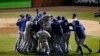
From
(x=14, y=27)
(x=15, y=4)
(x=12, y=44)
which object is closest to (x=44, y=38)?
(x=12, y=44)

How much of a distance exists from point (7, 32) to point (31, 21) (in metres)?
7.65

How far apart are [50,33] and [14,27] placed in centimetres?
988

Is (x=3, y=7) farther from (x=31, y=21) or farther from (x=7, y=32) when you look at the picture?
(x=31, y=21)

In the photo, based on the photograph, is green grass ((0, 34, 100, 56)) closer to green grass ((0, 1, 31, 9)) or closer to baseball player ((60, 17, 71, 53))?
baseball player ((60, 17, 71, 53))

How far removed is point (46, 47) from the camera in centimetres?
1396

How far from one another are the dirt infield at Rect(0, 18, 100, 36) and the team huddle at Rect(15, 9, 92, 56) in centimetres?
640

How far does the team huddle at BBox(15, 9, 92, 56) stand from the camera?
1452 cm

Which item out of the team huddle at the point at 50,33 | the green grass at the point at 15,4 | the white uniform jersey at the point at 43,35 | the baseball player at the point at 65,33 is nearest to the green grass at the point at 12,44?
the baseball player at the point at 65,33

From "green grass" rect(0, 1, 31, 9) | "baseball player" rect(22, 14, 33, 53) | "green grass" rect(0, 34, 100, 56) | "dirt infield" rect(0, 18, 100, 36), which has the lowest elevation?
"green grass" rect(0, 1, 31, 9)

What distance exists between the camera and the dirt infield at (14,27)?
72.2ft

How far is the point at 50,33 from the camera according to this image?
48.6 ft

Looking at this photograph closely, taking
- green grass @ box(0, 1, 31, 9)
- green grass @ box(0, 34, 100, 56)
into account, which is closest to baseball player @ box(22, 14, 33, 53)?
green grass @ box(0, 34, 100, 56)

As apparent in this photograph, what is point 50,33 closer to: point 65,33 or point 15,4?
point 65,33

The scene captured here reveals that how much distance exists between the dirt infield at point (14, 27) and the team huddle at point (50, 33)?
6.40 m
